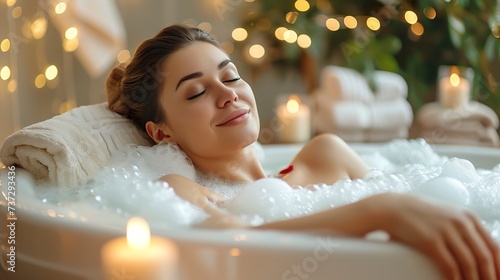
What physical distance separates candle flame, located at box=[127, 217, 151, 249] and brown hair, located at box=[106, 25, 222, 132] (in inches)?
19.8

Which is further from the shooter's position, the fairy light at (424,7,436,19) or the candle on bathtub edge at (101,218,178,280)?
the fairy light at (424,7,436,19)

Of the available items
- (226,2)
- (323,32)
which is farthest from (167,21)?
(323,32)

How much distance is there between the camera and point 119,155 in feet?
4.83

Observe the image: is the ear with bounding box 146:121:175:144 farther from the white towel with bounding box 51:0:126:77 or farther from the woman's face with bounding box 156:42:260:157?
the white towel with bounding box 51:0:126:77

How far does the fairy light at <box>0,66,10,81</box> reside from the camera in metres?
1.70

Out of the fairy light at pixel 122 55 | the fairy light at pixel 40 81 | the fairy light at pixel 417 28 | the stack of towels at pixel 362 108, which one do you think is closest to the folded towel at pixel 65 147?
the fairy light at pixel 40 81

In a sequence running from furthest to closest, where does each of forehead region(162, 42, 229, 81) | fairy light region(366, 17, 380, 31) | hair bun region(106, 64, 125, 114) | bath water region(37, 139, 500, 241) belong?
fairy light region(366, 17, 380, 31) < hair bun region(106, 64, 125, 114) < forehead region(162, 42, 229, 81) < bath water region(37, 139, 500, 241)

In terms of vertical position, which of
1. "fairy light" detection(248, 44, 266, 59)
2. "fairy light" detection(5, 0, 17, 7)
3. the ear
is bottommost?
"fairy light" detection(248, 44, 266, 59)

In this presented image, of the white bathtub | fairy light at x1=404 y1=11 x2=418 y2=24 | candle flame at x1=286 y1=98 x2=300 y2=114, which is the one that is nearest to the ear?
the white bathtub

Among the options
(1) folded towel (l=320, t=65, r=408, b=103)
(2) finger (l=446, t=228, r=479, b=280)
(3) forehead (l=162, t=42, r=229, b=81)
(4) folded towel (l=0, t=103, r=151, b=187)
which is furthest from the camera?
(1) folded towel (l=320, t=65, r=408, b=103)

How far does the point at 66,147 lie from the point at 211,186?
326 millimetres

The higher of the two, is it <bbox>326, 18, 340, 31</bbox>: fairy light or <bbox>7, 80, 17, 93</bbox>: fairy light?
<bbox>326, 18, 340, 31</bbox>: fairy light

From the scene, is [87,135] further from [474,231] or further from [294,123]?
[294,123]

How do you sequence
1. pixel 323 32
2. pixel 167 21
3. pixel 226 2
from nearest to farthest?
pixel 167 21 → pixel 226 2 → pixel 323 32
